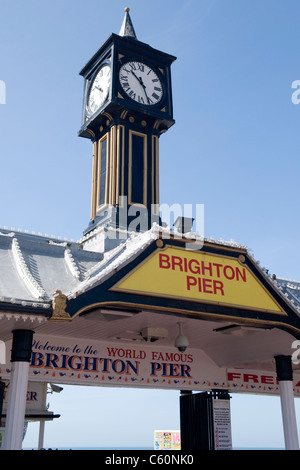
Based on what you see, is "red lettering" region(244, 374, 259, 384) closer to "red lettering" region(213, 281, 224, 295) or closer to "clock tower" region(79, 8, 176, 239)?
"red lettering" region(213, 281, 224, 295)

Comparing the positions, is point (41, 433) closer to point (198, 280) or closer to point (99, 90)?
point (198, 280)

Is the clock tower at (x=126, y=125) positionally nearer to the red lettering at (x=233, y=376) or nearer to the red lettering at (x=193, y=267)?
the red lettering at (x=233, y=376)

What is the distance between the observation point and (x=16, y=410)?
42.1 feet

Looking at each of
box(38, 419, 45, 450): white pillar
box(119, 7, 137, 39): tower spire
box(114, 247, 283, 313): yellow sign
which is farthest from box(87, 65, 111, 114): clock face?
box(38, 419, 45, 450): white pillar

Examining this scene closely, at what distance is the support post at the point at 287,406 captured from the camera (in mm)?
17344

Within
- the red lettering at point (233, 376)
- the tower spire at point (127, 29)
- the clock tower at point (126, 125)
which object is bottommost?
the red lettering at point (233, 376)

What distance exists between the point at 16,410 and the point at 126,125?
16.9 m

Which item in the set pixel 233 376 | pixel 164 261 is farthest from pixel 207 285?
pixel 233 376

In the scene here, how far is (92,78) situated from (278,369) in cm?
1888

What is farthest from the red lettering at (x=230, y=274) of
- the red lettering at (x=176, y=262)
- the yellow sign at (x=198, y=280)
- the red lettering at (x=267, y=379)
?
the red lettering at (x=267, y=379)

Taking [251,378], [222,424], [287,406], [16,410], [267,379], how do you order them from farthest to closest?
[267,379], [251,378], [222,424], [287,406], [16,410]

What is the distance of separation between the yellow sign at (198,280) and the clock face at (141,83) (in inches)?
554

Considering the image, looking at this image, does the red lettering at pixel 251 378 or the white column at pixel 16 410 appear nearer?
the white column at pixel 16 410
